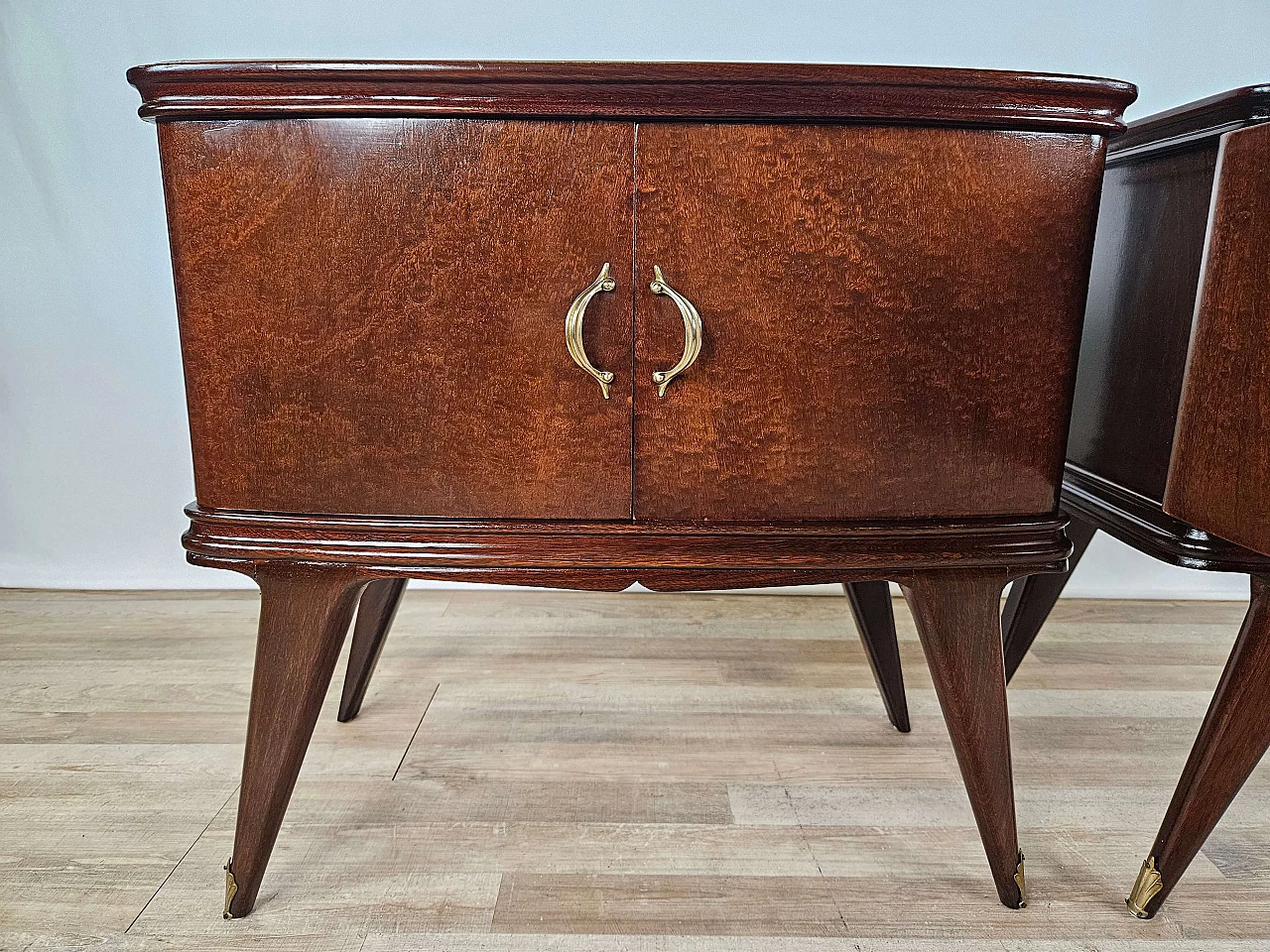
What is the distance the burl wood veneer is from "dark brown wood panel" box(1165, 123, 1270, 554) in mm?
97

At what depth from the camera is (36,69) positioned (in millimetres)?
1778

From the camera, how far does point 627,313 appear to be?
2.68ft

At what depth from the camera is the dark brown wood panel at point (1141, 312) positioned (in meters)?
0.93

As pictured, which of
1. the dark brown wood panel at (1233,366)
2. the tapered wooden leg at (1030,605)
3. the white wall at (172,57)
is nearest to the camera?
the dark brown wood panel at (1233,366)

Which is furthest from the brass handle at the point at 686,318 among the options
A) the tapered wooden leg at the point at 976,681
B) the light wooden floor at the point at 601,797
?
the light wooden floor at the point at 601,797

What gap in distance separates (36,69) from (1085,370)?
5.76 feet

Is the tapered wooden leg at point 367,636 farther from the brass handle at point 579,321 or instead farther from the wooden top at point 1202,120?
the wooden top at point 1202,120

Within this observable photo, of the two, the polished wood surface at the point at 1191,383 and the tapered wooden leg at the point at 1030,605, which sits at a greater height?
the polished wood surface at the point at 1191,383

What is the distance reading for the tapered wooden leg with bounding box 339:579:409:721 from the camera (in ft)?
4.33

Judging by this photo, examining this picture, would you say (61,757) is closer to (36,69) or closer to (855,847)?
(855,847)

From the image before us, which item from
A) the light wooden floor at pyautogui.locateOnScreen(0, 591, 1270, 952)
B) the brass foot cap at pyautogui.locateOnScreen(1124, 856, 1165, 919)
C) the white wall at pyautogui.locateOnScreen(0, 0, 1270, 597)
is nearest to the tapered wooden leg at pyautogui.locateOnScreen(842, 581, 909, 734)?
the light wooden floor at pyautogui.locateOnScreen(0, 591, 1270, 952)

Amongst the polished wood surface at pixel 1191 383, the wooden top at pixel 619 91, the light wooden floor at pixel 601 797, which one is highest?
the wooden top at pixel 619 91

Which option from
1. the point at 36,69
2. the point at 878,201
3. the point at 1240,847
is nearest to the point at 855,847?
the point at 1240,847

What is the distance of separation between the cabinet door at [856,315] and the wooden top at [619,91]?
0.7 inches
